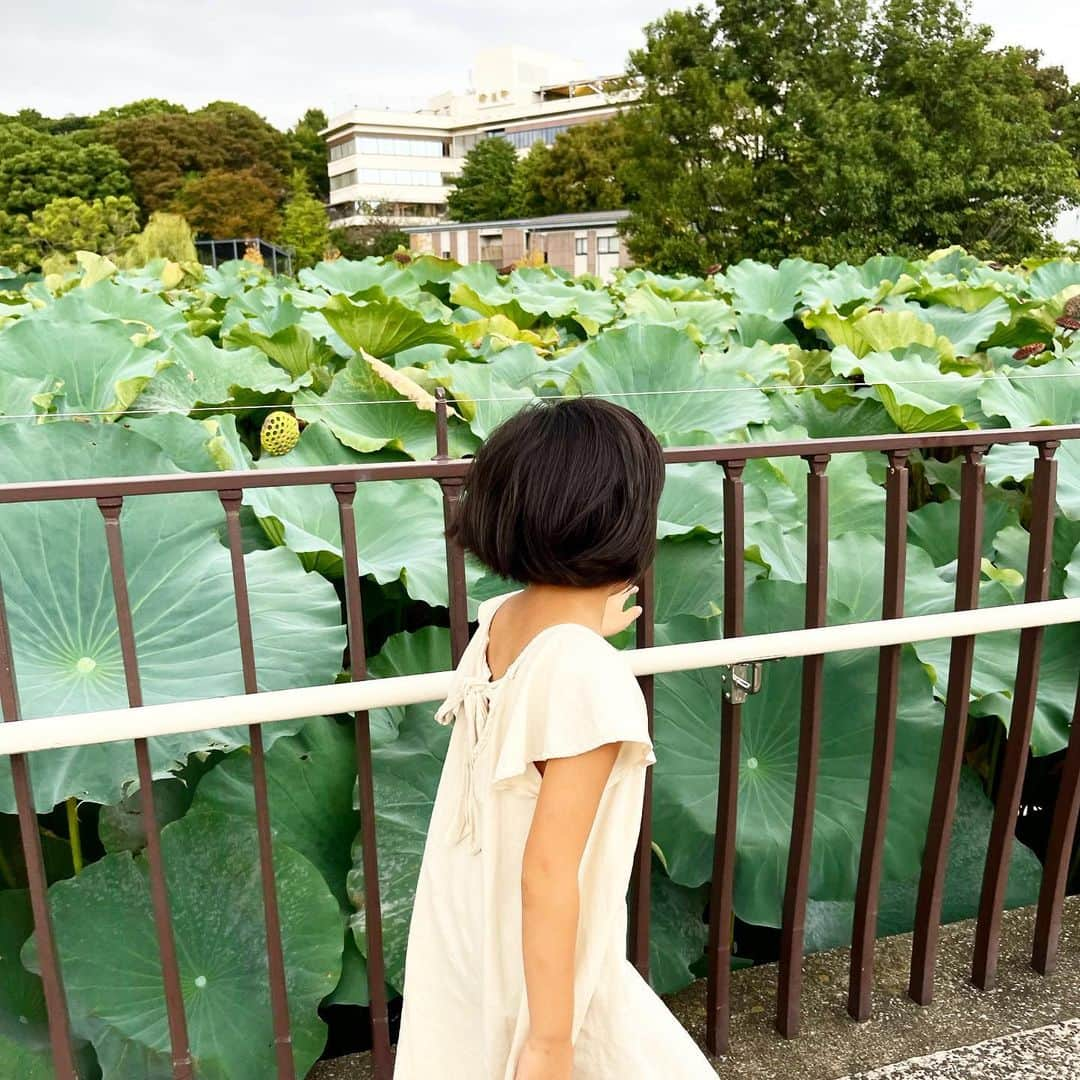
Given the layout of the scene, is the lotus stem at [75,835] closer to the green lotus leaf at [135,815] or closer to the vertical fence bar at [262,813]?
the green lotus leaf at [135,815]

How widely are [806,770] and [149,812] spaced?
2.67 ft

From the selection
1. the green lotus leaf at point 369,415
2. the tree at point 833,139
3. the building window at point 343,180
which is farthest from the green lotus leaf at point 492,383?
the building window at point 343,180

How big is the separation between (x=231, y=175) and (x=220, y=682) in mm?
49522

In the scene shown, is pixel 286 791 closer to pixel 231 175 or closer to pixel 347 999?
pixel 347 999

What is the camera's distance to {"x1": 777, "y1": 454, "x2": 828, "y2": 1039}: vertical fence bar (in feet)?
4.73

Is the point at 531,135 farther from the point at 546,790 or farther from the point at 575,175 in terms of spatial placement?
the point at 546,790

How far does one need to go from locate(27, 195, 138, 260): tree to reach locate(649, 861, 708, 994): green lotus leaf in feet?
113

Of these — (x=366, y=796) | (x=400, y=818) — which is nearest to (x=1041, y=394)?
(x=400, y=818)

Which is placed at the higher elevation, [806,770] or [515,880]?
[515,880]

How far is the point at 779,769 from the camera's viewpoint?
5.64ft

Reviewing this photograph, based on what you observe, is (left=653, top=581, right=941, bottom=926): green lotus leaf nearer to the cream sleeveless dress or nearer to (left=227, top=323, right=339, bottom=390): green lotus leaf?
the cream sleeveless dress

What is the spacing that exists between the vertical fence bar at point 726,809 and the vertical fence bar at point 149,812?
668 millimetres

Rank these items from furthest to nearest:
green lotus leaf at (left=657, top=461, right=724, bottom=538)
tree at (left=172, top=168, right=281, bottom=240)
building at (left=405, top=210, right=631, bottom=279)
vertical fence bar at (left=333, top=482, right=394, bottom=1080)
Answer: tree at (left=172, top=168, right=281, bottom=240)
building at (left=405, top=210, right=631, bottom=279)
green lotus leaf at (left=657, top=461, right=724, bottom=538)
vertical fence bar at (left=333, top=482, right=394, bottom=1080)

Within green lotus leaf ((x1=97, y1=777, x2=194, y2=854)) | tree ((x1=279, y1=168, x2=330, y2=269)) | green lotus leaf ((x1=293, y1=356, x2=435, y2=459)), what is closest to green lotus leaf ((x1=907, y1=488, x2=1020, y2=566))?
green lotus leaf ((x1=293, y1=356, x2=435, y2=459))
